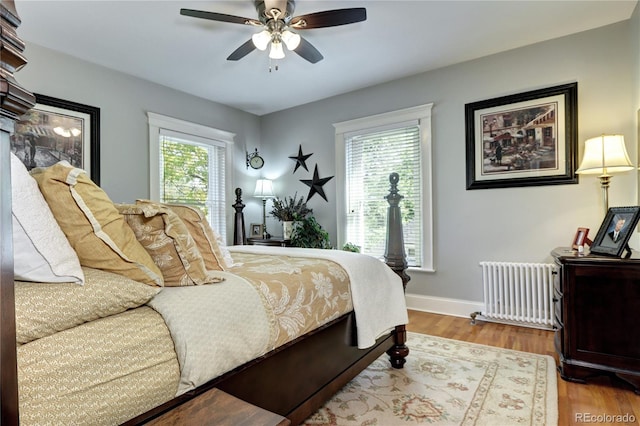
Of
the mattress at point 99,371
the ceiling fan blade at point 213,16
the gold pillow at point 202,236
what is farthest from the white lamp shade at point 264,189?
the mattress at point 99,371

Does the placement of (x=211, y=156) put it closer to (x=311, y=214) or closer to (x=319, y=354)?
(x=311, y=214)

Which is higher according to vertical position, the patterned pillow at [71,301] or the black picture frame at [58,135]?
the black picture frame at [58,135]

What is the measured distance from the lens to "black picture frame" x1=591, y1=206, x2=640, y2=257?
6.43 ft

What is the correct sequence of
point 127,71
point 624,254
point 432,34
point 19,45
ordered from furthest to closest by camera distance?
point 127,71, point 432,34, point 624,254, point 19,45

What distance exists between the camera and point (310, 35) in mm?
2869

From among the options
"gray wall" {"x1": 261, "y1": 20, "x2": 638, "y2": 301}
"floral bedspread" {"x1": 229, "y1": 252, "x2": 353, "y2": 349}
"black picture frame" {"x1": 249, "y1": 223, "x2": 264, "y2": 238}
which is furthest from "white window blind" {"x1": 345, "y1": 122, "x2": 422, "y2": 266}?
"floral bedspread" {"x1": 229, "y1": 252, "x2": 353, "y2": 349}

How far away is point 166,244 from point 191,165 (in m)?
3.22

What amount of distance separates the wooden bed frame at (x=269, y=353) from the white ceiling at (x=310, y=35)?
134 centimetres

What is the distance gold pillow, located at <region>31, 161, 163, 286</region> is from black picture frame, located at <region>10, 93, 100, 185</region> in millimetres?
2325

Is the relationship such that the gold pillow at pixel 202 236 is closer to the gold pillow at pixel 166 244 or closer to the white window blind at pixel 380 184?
the gold pillow at pixel 166 244

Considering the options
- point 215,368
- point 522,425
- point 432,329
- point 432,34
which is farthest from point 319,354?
point 432,34

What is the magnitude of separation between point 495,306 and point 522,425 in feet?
5.59

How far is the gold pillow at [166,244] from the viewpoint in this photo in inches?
49.3

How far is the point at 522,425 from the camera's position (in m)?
1.61
